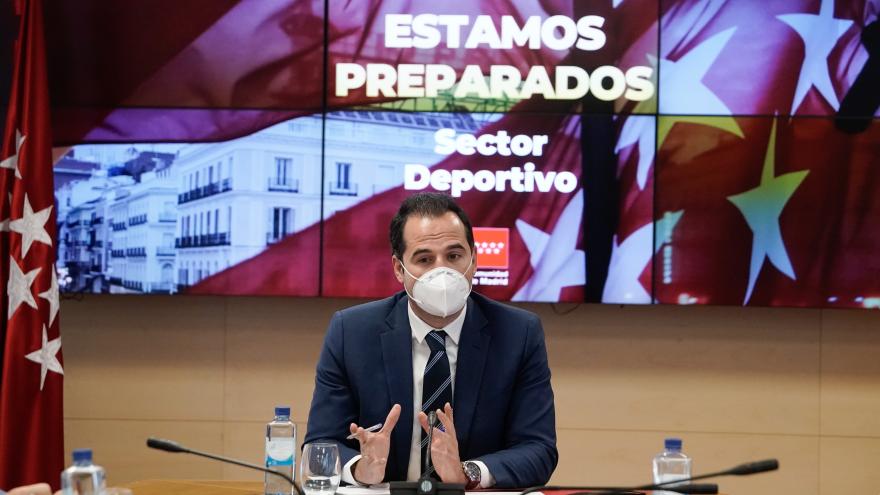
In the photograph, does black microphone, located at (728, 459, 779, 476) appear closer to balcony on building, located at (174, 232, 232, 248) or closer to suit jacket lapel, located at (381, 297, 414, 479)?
suit jacket lapel, located at (381, 297, 414, 479)

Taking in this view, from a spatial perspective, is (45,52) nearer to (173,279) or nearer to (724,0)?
(173,279)

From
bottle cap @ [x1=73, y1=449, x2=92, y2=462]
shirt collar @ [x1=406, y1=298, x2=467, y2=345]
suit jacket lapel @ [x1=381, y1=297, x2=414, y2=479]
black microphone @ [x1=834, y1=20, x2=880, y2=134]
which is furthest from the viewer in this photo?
black microphone @ [x1=834, y1=20, x2=880, y2=134]

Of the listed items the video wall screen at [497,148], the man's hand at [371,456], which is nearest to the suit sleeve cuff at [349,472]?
the man's hand at [371,456]

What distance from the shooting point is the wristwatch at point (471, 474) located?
253cm

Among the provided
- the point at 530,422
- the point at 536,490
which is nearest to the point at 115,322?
the point at 530,422

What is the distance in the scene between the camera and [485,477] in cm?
260

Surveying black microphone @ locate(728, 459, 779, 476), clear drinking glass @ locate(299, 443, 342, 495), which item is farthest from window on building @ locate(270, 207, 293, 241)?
black microphone @ locate(728, 459, 779, 476)

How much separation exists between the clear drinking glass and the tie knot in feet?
2.19

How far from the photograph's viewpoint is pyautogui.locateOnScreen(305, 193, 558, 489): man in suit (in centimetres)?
286

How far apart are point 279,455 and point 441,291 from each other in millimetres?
667

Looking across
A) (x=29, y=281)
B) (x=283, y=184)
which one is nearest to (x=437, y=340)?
(x=283, y=184)

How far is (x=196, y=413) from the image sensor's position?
4.68m

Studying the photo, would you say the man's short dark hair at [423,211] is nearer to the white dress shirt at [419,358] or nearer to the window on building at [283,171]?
the white dress shirt at [419,358]

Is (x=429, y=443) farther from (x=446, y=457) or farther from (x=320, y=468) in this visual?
(x=320, y=468)
